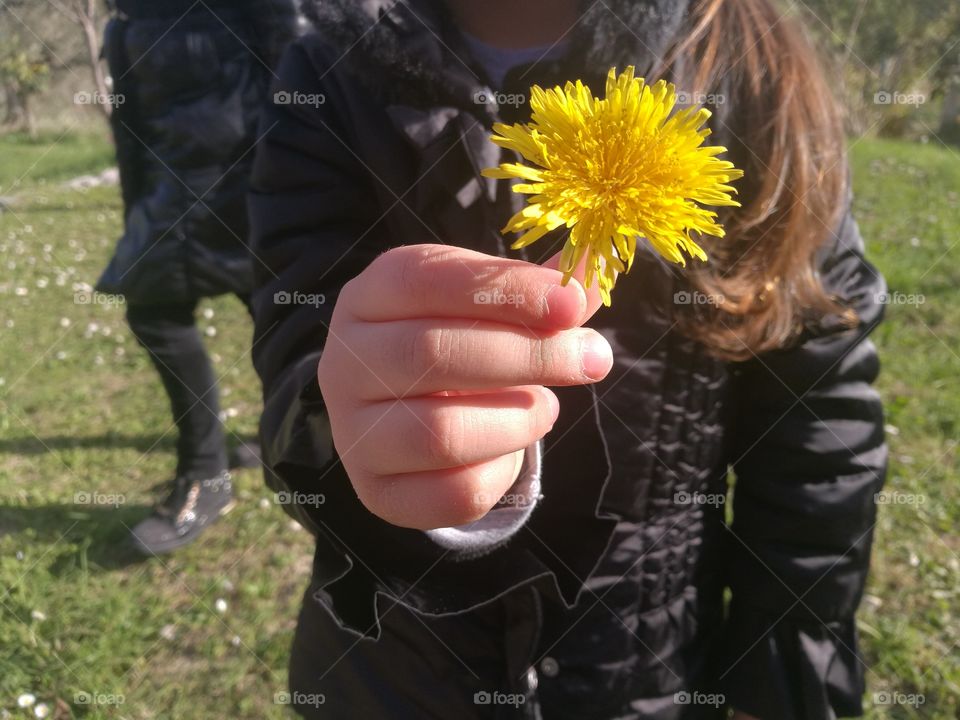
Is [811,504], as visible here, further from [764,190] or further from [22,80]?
[22,80]

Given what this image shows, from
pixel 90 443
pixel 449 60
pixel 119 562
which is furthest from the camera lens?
pixel 90 443

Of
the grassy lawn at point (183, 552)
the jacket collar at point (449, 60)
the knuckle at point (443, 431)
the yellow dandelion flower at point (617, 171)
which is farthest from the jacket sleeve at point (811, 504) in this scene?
the grassy lawn at point (183, 552)

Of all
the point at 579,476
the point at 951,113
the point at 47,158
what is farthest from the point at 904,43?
the point at 47,158

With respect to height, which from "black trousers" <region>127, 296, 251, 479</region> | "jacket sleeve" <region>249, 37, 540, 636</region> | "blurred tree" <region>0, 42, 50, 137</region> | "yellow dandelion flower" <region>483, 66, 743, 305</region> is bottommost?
"black trousers" <region>127, 296, 251, 479</region>

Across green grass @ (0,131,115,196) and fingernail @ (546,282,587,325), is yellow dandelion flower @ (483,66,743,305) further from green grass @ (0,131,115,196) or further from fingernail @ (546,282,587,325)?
green grass @ (0,131,115,196)

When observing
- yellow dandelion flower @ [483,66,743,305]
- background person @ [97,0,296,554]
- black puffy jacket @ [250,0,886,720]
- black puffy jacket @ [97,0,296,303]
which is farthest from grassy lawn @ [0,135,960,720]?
yellow dandelion flower @ [483,66,743,305]

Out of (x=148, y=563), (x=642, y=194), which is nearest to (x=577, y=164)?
(x=642, y=194)
